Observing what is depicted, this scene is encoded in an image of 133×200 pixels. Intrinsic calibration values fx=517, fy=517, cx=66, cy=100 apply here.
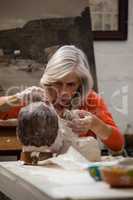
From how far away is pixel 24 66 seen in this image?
2672 millimetres

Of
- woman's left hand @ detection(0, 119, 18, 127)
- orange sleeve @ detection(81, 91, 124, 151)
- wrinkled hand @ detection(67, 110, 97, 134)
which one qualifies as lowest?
woman's left hand @ detection(0, 119, 18, 127)

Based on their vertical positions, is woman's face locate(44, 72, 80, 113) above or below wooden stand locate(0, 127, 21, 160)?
above

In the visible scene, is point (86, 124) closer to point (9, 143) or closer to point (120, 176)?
point (120, 176)

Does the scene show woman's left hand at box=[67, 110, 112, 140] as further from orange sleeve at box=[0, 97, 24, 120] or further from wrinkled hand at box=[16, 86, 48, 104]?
orange sleeve at box=[0, 97, 24, 120]

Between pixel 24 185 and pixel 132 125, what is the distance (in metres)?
1.86

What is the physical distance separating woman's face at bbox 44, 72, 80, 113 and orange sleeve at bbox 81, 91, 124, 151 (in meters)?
0.16

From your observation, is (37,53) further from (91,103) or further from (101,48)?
(91,103)

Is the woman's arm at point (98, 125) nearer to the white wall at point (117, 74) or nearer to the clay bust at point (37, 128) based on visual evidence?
the clay bust at point (37, 128)

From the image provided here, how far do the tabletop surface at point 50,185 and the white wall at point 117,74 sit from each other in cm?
152

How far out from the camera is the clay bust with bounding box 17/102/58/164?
1392 mm

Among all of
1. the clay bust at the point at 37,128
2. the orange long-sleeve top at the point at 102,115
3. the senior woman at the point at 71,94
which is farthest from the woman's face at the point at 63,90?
the clay bust at the point at 37,128

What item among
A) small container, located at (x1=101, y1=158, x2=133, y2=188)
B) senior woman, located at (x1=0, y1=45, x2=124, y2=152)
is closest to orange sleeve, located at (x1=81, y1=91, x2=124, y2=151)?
Answer: senior woman, located at (x1=0, y1=45, x2=124, y2=152)

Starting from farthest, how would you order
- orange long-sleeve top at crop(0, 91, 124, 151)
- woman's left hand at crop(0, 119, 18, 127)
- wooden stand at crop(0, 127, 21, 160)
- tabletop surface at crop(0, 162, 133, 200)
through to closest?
wooden stand at crop(0, 127, 21, 160), woman's left hand at crop(0, 119, 18, 127), orange long-sleeve top at crop(0, 91, 124, 151), tabletop surface at crop(0, 162, 133, 200)

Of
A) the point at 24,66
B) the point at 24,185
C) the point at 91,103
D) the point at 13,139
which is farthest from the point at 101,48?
the point at 24,185
